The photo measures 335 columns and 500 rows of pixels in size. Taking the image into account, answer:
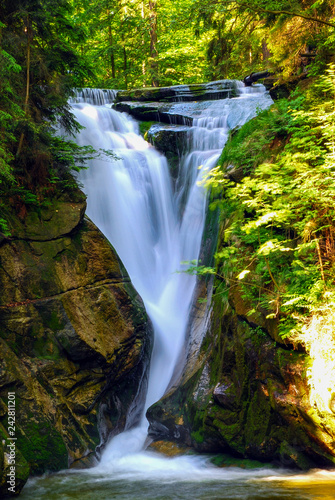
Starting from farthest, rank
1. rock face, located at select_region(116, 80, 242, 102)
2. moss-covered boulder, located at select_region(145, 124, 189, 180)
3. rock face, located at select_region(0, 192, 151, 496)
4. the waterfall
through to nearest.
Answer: rock face, located at select_region(116, 80, 242, 102), moss-covered boulder, located at select_region(145, 124, 189, 180), the waterfall, rock face, located at select_region(0, 192, 151, 496)

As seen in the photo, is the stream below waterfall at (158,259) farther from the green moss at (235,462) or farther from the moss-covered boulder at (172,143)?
the moss-covered boulder at (172,143)

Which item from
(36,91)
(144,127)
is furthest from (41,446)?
(144,127)

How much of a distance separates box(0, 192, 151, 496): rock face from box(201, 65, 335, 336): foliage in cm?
258

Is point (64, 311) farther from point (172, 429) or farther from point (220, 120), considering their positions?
point (220, 120)

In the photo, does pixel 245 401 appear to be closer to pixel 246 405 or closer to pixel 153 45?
pixel 246 405

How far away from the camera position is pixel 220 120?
12.6 meters

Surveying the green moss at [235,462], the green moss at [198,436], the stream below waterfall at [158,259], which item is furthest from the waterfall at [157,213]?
the green moss at [235,462]

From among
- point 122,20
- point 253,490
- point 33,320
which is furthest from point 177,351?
point 122,20

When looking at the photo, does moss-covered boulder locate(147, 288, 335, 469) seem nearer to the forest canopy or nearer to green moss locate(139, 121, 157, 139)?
the forest canopy

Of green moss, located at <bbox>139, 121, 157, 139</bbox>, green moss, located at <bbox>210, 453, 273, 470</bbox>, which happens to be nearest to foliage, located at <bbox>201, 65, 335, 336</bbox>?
green moss, located at <bbox>210, 453, 273, 470</bbox>

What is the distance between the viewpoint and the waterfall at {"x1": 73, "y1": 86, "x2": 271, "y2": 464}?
913cm

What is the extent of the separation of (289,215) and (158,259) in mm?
5673

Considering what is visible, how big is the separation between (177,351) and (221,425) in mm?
2467

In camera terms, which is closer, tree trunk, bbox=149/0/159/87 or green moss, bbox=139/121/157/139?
green moss, bbox=139/121/157/139
